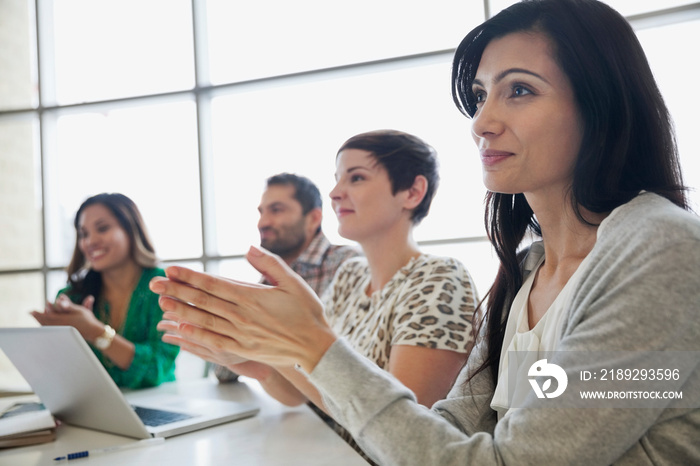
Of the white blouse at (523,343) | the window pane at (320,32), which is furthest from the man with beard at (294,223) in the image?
the white blouse at (523,343)

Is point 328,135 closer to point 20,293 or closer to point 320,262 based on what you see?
point 320,262

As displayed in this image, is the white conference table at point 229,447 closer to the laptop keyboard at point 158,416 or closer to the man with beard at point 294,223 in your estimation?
the laptop keyboard at point 158,416

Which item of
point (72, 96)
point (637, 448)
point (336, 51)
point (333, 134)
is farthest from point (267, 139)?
point (637, 448)

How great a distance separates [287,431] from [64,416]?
1.84 ft

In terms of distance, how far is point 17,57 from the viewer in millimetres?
3752

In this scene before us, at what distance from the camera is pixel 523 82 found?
94cm

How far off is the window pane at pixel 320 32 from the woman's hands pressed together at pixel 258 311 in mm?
2464

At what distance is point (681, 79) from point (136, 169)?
120 inches

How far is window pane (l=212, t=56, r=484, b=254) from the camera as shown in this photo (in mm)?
3023

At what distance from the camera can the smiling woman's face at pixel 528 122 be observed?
36.2 inches

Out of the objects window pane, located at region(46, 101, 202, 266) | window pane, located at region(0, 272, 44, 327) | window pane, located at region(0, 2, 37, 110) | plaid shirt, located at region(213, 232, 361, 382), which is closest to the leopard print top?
plaid shirt, located at region(213, 232, 361, 382)

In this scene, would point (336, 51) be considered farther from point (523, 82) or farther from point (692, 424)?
point (692, 424)

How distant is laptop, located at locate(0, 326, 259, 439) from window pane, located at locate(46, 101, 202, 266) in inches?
84.1

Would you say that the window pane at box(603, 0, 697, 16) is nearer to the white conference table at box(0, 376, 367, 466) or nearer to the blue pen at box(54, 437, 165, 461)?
the white conference table at box(0, 376, 367, 466)
